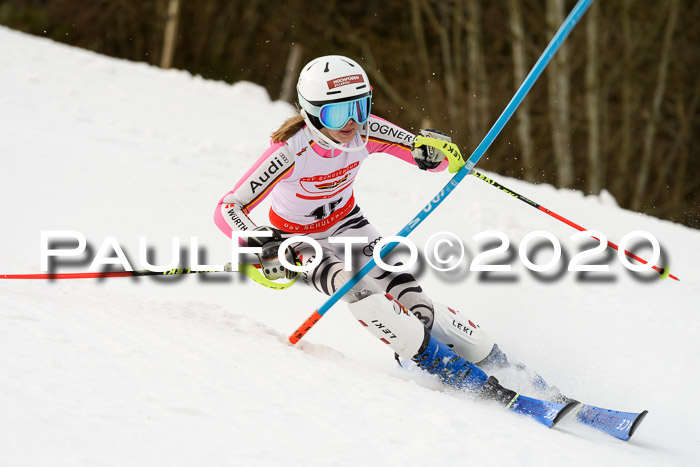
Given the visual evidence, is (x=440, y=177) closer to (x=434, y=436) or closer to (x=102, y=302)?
(x=102, y=302)

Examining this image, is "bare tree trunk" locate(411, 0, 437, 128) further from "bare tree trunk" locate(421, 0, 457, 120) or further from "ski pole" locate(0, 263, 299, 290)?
"ski pole" locate(0, 263, 299, 290)

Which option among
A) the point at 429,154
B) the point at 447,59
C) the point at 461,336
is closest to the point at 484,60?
the point at 447,59

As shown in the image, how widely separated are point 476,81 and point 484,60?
2.72 metres

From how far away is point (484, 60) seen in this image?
52.6 feet

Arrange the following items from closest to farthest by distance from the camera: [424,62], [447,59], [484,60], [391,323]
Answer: [391,323], [447,59], [424,62], [484,60]

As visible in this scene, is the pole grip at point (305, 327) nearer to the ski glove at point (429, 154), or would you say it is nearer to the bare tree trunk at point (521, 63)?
the ski glove at point (429, 154)

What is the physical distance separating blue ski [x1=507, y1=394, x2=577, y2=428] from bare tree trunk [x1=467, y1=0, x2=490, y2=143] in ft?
36.1

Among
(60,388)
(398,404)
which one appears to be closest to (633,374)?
(398,404)

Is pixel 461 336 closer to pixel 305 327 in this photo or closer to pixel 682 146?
pixel 305 327

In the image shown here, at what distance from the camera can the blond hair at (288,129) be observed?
340cm

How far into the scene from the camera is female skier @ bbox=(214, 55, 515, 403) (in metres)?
3.23

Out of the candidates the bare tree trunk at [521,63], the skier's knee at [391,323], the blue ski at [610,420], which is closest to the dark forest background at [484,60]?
the bare tree trunk at [521,63]

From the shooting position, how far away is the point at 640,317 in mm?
4660

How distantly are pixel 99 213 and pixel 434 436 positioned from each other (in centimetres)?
372
